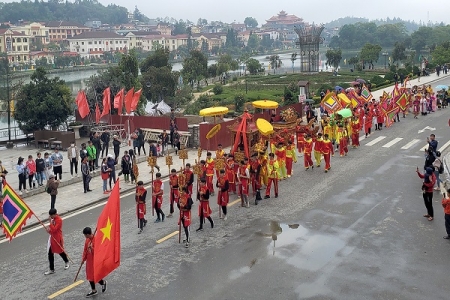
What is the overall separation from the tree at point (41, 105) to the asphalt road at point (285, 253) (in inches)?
512

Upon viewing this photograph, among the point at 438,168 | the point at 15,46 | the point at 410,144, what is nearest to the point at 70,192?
the point at 438,168

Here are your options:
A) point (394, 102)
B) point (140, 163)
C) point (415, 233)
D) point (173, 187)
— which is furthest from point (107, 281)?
point (394, 102)

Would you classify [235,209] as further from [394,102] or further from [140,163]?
[394,102]

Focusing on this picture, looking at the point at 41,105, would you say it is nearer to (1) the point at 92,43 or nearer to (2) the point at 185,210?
(2) the point at 185,210

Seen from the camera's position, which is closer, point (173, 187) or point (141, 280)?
point (141, 280)

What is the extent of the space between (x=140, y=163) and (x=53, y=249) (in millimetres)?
11283

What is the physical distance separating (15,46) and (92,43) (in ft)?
80.2

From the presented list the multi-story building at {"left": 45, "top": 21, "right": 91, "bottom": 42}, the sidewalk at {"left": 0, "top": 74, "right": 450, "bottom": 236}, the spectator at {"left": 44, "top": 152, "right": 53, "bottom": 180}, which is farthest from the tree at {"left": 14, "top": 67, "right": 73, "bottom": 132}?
the multi-story building at {"left": 45, "top": 21, "right": 91, "bottom": 42}

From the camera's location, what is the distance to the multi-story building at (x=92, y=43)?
153 meters

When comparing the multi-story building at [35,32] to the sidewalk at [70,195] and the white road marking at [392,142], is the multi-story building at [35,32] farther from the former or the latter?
the white road marking at [392,142]

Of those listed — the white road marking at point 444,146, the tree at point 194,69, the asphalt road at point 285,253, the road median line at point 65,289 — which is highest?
the tree at point 194,69

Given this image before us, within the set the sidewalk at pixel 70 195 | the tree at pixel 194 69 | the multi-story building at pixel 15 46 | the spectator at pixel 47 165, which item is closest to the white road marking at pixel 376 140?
the sidewalk at pixel 70 195

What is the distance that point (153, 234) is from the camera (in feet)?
44.7

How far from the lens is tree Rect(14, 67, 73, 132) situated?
93.0 feet
